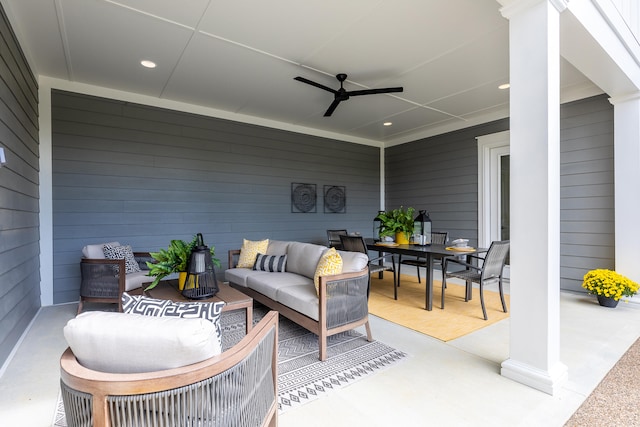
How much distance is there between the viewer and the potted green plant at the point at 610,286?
3.74 metres

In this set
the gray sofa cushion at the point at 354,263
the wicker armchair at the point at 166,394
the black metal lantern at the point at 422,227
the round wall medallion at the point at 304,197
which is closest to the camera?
the wicker armchair at the point at 166,394

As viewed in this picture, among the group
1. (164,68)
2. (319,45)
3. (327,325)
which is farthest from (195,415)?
(164,68)

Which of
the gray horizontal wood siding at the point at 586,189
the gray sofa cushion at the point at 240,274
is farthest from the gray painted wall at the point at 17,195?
the gray horizontal wood siding at the point at 586,189

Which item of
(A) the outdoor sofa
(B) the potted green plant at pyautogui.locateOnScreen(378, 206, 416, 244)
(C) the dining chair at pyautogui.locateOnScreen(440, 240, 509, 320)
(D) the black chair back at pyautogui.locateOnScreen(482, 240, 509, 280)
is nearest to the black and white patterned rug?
(A) the outdoor sofa

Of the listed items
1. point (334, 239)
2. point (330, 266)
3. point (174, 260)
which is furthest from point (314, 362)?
point (334, 239)

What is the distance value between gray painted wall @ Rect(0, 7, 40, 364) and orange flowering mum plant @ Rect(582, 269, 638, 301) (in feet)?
19.6

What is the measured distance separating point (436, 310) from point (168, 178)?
13.6 ft

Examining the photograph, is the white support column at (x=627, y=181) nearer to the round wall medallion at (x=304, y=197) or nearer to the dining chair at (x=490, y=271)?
the dining chair at (x=490, y=271)

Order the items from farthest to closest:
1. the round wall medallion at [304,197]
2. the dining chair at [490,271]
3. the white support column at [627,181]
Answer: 1. the round wall medallion at [304,197]
2. the white support column at [627,181]
3. the dining chair at [490,271]

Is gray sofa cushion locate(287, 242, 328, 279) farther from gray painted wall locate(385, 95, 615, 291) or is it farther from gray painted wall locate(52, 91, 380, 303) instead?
gray painted wall locate(385, 95, 615, 291)

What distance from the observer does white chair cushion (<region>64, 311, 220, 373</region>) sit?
3.61ft

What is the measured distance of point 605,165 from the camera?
421 cm

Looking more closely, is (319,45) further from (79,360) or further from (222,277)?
(222,277)

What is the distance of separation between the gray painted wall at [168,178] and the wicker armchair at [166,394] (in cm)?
368
